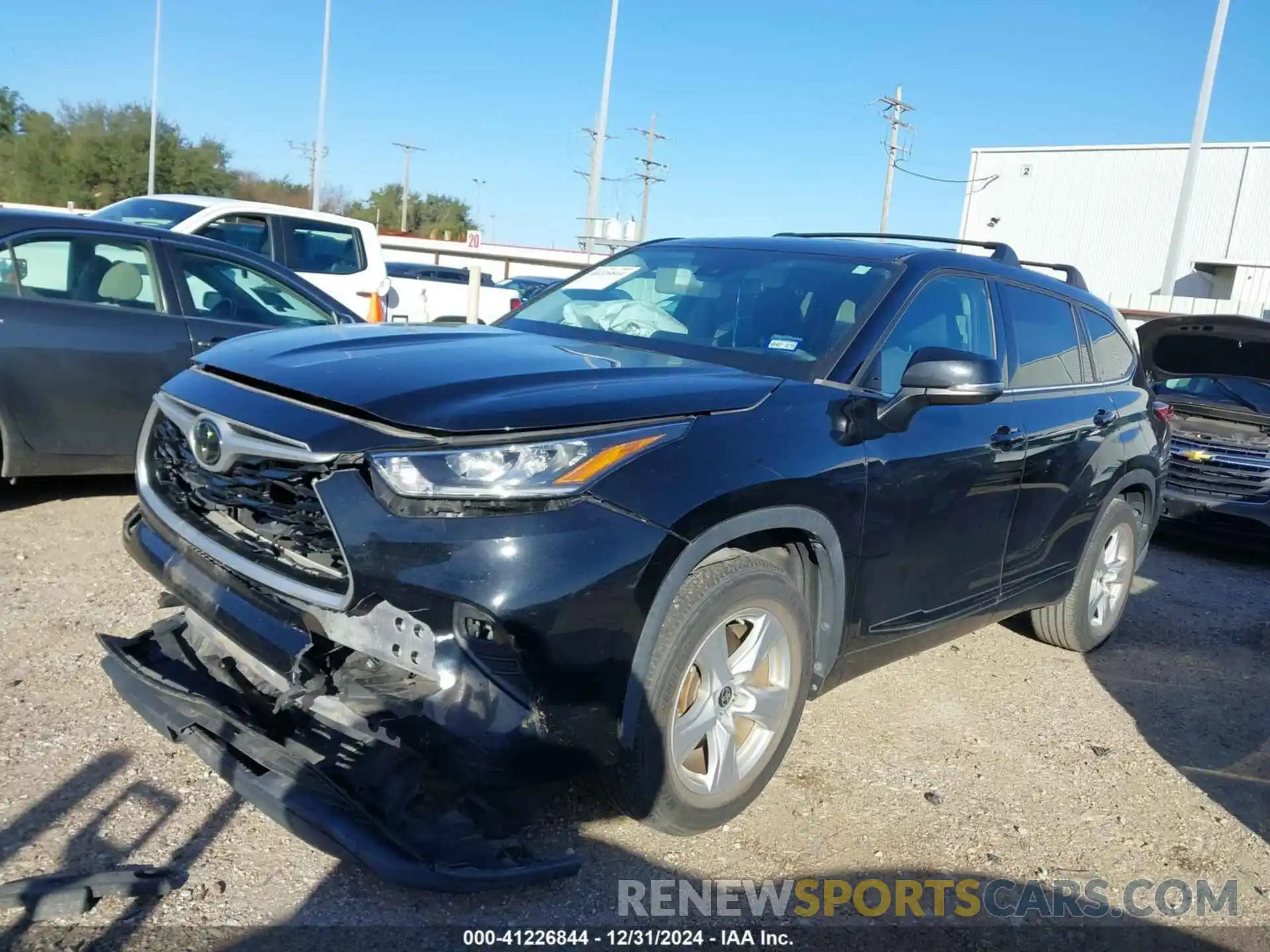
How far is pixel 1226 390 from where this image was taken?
8133 millimetres

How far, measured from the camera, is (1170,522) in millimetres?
7762

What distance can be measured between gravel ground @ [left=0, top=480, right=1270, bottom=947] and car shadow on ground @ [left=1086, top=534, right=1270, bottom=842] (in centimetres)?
2

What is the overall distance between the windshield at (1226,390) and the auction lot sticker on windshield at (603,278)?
19.4 feet

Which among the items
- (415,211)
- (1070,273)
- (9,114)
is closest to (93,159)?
(9,114)

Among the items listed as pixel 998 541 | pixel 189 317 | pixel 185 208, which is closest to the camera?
pixel 998 541

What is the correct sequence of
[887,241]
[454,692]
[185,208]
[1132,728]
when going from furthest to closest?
[185,208]
[887,241]
[1132,728]
[454,692]

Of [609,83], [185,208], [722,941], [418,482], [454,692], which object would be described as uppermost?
[609,83]

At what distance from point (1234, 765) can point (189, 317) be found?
5.42m

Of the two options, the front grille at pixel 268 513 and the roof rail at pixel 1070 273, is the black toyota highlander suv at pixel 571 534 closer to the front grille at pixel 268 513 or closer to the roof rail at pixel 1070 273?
the front grille at pixel 268 513

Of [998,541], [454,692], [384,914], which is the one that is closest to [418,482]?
[454,692]

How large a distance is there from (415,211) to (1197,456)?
78407 mm

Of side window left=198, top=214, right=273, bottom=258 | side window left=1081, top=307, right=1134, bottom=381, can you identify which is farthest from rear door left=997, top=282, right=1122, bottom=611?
side window left=198, top=214, right=273, bottom=258

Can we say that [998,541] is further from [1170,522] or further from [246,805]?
[1170,522]

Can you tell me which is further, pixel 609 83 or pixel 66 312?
pixel 609 83
